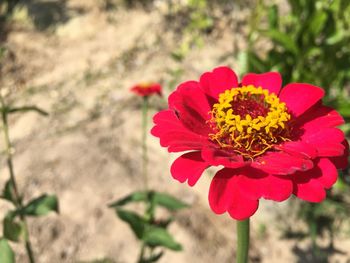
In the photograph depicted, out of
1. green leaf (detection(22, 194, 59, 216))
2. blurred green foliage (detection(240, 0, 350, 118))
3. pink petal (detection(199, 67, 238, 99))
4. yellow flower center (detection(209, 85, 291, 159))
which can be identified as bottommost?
green leaf (detection(22, 194, 59, 216))

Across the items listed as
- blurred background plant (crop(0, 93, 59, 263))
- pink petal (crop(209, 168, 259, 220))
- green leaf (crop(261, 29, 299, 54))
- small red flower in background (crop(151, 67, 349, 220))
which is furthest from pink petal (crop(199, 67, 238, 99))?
green leaf (crop(261, 29, 299, 54))

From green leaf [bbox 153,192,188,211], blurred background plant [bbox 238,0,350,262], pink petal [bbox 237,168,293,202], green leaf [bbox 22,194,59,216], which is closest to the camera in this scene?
pink petal [bbox 237,168,293,202]

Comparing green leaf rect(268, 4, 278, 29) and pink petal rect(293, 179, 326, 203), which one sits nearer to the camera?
pink petal rect(293, 179, 326, 203)

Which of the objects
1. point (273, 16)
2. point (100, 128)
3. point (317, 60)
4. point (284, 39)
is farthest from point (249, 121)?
point (100, 128)

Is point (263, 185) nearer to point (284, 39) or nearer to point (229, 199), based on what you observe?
point (229, 199)

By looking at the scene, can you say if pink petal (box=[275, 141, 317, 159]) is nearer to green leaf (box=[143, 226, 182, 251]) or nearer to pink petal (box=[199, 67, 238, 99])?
pink petal (box=[199, 67, 238, 99])

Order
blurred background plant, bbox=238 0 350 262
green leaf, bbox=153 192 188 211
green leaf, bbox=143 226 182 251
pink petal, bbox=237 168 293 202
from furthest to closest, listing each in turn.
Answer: blurred background plant, bbox=238 0 350 262
green leaf, bbox=153 192 188 211
green leaf, bbox=143 226 182 251
pink petal, bbox=237 168 293 202

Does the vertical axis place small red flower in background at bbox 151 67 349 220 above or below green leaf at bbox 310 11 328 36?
below
